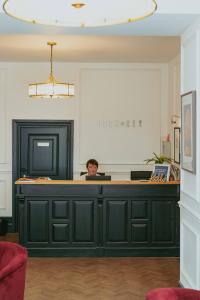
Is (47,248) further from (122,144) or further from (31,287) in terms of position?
(122,144)

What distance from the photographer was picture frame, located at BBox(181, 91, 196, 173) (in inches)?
192

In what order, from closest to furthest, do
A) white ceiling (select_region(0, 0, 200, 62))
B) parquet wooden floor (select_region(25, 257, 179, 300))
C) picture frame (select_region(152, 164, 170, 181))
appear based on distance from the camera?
white ceiling (select_region(0, 0, 200, 62)) → parquet wooden floor (select_region(25, 257, 179, 300)) → picture frame (select_region(152, 164, 170, 181))

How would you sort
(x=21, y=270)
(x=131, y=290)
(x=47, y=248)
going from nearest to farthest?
(x=21, y=270), (x=131, y=290), (x=47, y=248)

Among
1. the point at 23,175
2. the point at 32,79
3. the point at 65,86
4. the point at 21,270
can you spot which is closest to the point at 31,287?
the point at 21,270

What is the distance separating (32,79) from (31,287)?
4700 mm

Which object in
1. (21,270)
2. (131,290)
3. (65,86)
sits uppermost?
(65,86)

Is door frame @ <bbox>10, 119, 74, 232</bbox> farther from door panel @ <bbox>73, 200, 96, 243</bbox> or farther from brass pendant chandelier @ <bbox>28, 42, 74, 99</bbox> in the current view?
door panel @ <bbox>73, 200, 96, 243</bbox>

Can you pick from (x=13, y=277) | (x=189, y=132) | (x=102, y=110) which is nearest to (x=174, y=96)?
(x=102, y=110)

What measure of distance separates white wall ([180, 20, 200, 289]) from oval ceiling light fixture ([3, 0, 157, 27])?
246 cm

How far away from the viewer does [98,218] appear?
7.37 m

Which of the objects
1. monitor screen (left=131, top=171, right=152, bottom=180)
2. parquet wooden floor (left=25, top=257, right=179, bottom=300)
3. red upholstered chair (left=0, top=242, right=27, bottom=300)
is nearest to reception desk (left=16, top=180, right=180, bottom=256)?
parquet wooden floor (left=25, top=257, right=179, bottom=300)

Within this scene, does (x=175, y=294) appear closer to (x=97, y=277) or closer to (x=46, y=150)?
(x=97, y=277)

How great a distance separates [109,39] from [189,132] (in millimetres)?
2730

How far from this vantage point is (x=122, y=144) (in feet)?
31.8
